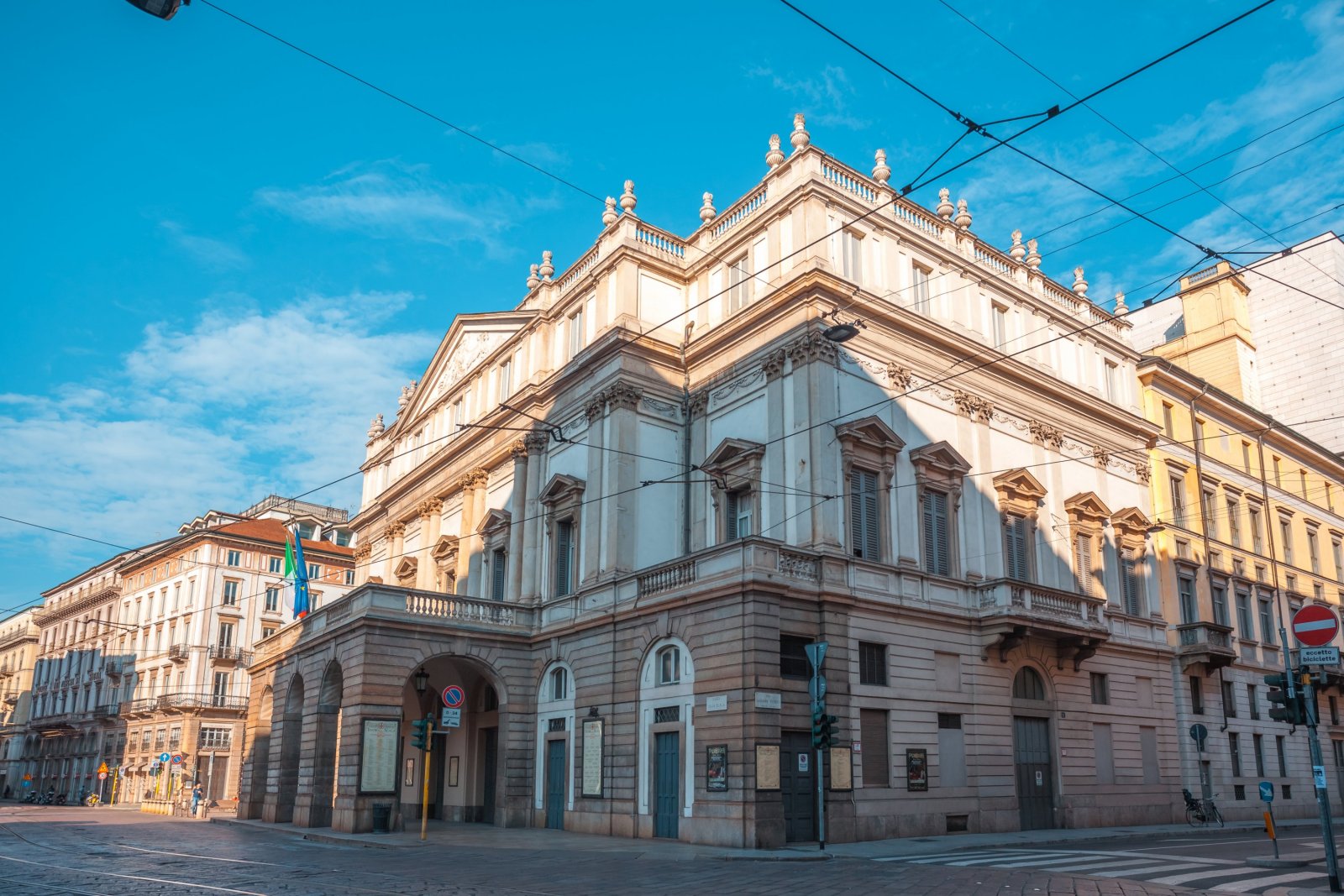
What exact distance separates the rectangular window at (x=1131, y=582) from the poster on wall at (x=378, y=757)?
22922 mm

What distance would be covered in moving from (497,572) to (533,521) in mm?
3336

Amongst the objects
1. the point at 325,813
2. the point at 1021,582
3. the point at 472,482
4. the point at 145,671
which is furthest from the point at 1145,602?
the point at 145,671

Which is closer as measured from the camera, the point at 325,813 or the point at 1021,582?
the point at 1021,582

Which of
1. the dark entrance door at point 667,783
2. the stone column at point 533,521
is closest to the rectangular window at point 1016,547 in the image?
the dark entrance door at point 667,783

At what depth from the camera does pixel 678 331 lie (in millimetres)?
32781

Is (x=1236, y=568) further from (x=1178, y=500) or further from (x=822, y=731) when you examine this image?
(x=822, y=731)

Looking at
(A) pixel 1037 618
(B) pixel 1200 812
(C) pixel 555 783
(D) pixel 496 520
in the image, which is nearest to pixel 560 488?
(D) pixel 496 520

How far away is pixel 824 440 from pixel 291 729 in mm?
20552

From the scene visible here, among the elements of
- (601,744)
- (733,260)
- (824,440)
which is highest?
(733,260)

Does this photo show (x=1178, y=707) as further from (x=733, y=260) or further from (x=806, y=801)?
(x=733, y=260)

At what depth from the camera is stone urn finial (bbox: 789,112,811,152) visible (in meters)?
29.3

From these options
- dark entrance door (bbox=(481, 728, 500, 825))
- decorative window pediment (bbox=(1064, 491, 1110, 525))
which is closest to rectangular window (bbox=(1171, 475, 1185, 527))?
decorative window pediment (bbox=(1064, 491, 1110, 525))

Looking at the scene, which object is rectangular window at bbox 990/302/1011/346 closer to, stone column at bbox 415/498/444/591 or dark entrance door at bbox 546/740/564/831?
dark entrance door at bbox 546/740/564/831

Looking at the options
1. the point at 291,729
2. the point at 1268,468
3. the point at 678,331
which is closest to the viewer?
the point at 678,331
